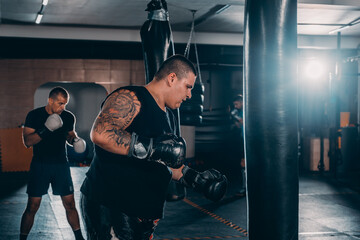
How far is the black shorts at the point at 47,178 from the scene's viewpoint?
4.48 metres

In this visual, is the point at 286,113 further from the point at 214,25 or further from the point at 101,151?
the point at 214,25

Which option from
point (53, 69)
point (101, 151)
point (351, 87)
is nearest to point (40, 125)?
point (101, 151)

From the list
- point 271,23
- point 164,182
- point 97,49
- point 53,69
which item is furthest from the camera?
point 53,69

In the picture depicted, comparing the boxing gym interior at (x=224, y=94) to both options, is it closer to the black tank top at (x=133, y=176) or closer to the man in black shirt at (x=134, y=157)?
the man in black shirt at (x=134, y=157)

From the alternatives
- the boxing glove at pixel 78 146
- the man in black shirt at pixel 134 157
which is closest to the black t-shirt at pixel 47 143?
the boxing glove at pixel 78 146

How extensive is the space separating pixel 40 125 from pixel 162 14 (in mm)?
1711

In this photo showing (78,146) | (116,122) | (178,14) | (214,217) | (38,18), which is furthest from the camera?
(38,18)

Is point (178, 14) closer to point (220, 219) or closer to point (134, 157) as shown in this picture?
point (220, 219)

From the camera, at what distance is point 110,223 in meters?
2.56

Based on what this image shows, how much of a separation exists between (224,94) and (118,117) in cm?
968

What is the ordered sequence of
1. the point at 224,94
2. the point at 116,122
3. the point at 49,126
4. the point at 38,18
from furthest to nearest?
the point at 224,94, the point at 38,18, the point at 49,126, the point at 116,122

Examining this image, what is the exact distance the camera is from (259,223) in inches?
105

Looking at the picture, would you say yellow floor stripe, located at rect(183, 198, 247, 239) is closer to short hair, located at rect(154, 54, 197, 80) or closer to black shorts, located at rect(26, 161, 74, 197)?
black shorts, located at rect(26, 161, 74, 197)

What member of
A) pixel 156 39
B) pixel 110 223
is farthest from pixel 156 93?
pixel 156 39
